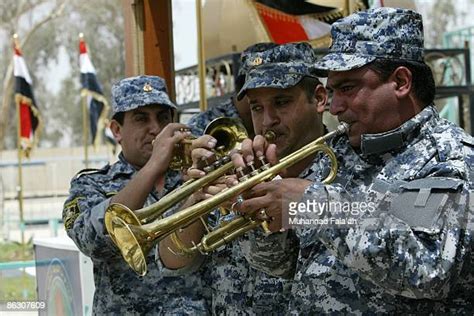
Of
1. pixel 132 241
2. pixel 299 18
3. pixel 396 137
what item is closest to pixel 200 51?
pixel 299 18

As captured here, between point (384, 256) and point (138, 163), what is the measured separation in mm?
1964

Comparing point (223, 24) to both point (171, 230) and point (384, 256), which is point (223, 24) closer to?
point (171, 230)

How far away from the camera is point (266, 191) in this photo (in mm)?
2512

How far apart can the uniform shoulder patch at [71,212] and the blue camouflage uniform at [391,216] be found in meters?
1.34

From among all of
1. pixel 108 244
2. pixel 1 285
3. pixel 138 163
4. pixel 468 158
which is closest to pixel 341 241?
pixel 468 158

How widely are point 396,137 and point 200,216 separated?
0.66m

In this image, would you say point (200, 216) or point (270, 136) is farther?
point (270, 136)

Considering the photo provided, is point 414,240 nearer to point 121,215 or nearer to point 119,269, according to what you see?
point 121,215

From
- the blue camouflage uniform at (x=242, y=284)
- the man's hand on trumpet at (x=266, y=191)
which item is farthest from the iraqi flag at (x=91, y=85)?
the man's hand on trumpet at (x=266, y=191)

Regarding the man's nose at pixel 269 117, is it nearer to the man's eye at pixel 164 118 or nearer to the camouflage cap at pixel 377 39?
the camouflage cap at pixel 377 39

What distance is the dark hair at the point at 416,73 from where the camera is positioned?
8.09ft

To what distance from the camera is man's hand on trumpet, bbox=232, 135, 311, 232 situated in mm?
2445

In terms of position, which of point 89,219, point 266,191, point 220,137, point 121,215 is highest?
point 220,137

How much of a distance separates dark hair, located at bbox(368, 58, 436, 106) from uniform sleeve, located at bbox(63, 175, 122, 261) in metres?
1.53
